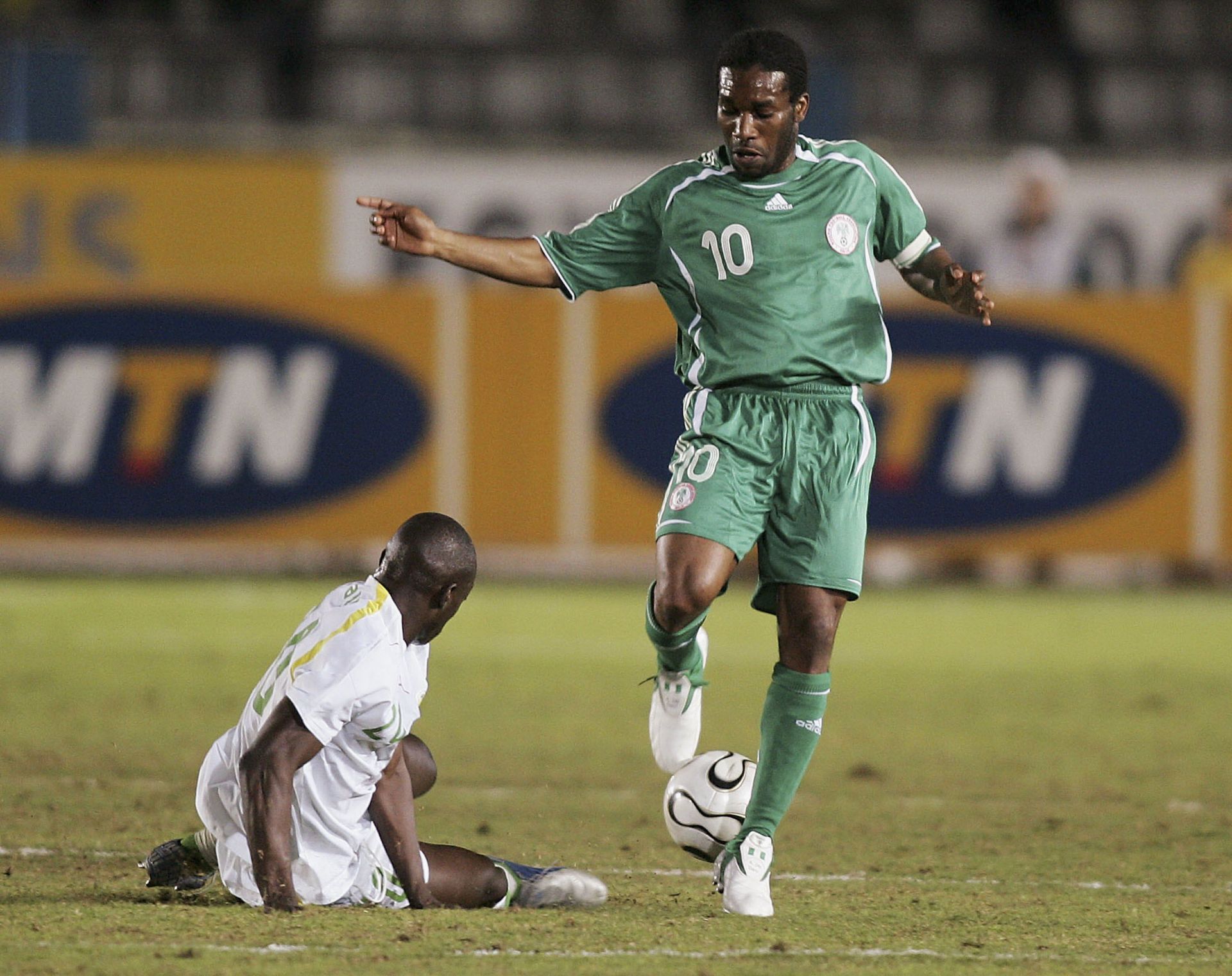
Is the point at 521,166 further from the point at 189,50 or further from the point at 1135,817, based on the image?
the point at 1135,817

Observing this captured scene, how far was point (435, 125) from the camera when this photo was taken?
1803cm

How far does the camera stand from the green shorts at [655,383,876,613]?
524cm

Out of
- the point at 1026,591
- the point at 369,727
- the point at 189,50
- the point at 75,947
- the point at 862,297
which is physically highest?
the point at 189,50

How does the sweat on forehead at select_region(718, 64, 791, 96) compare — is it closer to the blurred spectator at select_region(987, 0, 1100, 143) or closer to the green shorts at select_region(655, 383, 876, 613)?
the green shorts at select_region(655, 383, 876, 613)

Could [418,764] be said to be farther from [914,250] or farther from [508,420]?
[508,420]

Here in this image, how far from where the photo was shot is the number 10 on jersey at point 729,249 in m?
5.36

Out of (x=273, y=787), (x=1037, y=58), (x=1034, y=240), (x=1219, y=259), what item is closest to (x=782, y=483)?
(x=273, y=787)

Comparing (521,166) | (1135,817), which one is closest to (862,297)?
(1135,817)

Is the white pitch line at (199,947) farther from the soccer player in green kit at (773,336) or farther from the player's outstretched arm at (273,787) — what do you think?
the soccer player in green kit at (773,336)

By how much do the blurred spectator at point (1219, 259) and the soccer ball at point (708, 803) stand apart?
30.4 feet

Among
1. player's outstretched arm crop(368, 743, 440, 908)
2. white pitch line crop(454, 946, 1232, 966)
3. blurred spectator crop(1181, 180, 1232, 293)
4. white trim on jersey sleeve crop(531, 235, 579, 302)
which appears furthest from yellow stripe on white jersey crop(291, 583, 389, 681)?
blurred spectator crop(1181, 180, 1232, 293)

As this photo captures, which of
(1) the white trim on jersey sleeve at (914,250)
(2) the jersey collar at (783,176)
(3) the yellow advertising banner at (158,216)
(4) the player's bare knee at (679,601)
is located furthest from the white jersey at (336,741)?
(3) the yellow advertising banner at (158,216)

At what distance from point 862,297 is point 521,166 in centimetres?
1118

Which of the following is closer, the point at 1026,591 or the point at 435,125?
the point at 1026,591
